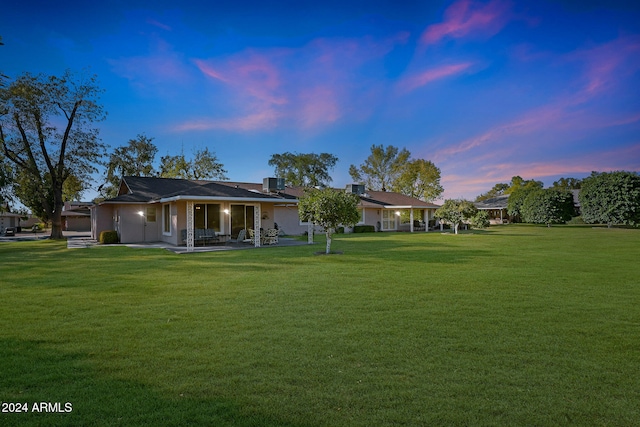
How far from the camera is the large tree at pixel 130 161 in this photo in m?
40.3

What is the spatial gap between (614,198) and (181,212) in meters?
34.8

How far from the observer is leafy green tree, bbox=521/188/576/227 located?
37875 millimetres

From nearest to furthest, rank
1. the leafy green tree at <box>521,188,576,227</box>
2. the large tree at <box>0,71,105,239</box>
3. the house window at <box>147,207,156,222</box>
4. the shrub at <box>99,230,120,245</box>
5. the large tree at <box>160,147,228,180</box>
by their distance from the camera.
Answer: the shrub at <box>99,230,120,245</box> < the house window at <box>147,207,156,222</box> < the large tree at <box>0,71,105,239</box> < the leafy green tree at <box>521,188,576,227</box> < the large tree at <box>160,147,228,180</box>

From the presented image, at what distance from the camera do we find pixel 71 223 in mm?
42656

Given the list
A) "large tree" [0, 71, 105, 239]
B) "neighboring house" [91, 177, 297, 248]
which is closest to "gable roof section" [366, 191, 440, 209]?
"neighboring house" [91, 177, 297, 248]

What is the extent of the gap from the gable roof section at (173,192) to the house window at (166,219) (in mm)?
694

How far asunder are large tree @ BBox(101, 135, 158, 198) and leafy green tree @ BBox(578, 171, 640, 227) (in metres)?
46.2

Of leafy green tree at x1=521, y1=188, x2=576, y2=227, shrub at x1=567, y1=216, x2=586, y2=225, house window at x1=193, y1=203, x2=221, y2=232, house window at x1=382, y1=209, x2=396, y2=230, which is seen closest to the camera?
house window at x1=193, y1=203, x2=221, y2=232

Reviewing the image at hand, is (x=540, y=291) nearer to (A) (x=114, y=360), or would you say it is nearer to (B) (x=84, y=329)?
(A) (x=114, y=360)

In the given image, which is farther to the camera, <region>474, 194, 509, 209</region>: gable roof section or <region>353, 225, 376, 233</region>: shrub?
<region>474, 194, 509, 209</region>: gable roof section

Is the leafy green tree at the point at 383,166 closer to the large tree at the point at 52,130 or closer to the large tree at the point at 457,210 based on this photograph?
the large tree at the point at 457,210

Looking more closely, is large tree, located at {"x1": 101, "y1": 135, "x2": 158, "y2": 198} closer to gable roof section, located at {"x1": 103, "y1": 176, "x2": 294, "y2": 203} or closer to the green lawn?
gable roof section, located at {"x1": 103, "y1": 176, "x2": 294, "y2": 203}

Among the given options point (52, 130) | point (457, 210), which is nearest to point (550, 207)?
point (457, 210)

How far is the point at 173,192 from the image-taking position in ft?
69.0
